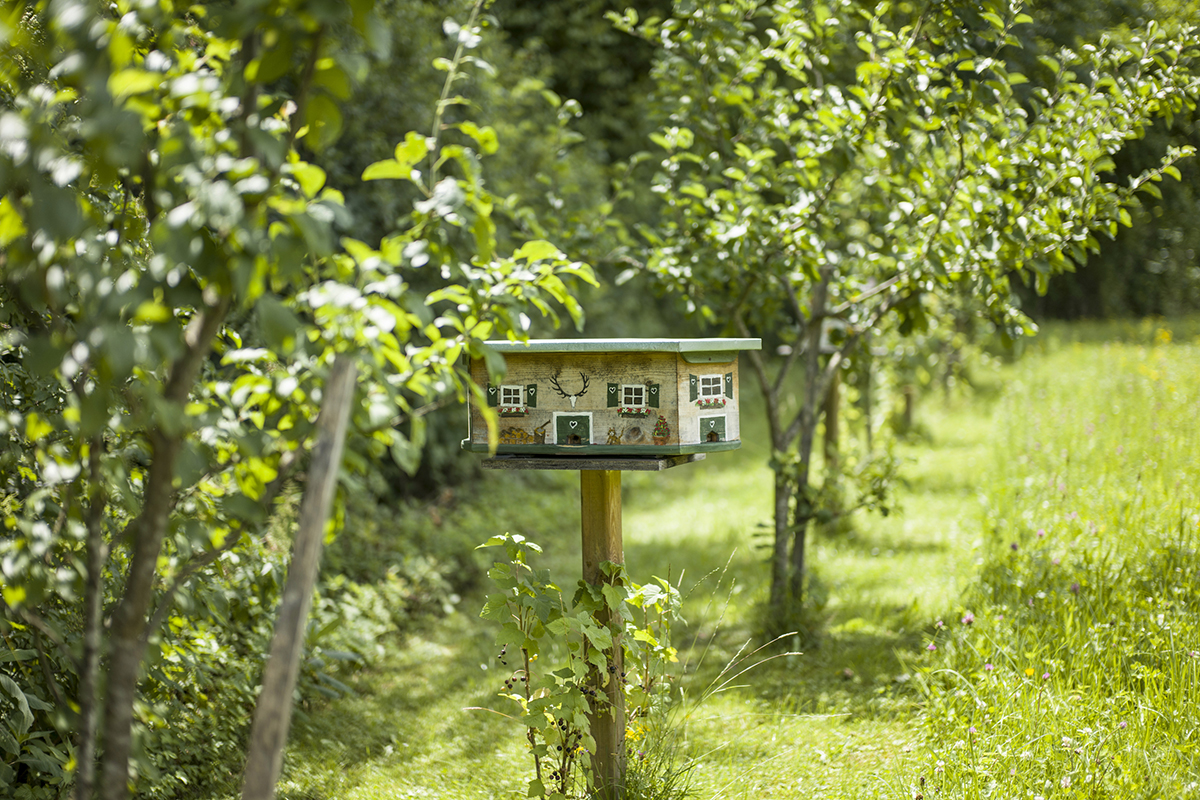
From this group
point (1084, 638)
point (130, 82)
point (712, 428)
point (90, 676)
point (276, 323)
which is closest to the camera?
point (130, 82)

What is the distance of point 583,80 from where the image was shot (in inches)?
508

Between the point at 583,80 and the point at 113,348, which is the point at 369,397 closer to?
the point at 113,348

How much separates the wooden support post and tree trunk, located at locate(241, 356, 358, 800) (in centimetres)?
135

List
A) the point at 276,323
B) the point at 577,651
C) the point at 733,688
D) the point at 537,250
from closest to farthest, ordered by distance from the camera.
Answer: the point at 276,323 < the point at 537,250 < the point at 577,651 < the point at 733,688

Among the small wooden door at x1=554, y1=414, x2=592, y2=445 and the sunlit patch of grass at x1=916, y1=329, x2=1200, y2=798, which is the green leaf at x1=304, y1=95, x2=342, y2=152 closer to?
the small wooden door at x1=554, y1=414, x2=592, y2=445

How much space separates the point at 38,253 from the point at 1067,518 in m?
4.82

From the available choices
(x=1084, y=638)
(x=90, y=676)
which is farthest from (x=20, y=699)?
(x=1084, y=638)

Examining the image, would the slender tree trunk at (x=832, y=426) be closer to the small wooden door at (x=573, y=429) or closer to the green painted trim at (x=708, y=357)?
the green painted trim at (x=708, y=357)

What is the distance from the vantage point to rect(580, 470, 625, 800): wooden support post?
2.79 meters

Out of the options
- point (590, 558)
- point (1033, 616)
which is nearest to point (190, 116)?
point (590, 558)

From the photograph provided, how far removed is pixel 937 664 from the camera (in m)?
3.52

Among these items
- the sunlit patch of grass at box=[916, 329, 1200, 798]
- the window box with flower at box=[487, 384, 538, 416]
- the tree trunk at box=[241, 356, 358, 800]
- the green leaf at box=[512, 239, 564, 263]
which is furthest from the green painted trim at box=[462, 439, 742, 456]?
the sunlit patch of grass at box=[916, 329, 1200, 798]

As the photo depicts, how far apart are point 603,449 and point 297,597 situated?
144cm

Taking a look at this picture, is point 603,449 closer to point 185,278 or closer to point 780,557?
point 185,278
